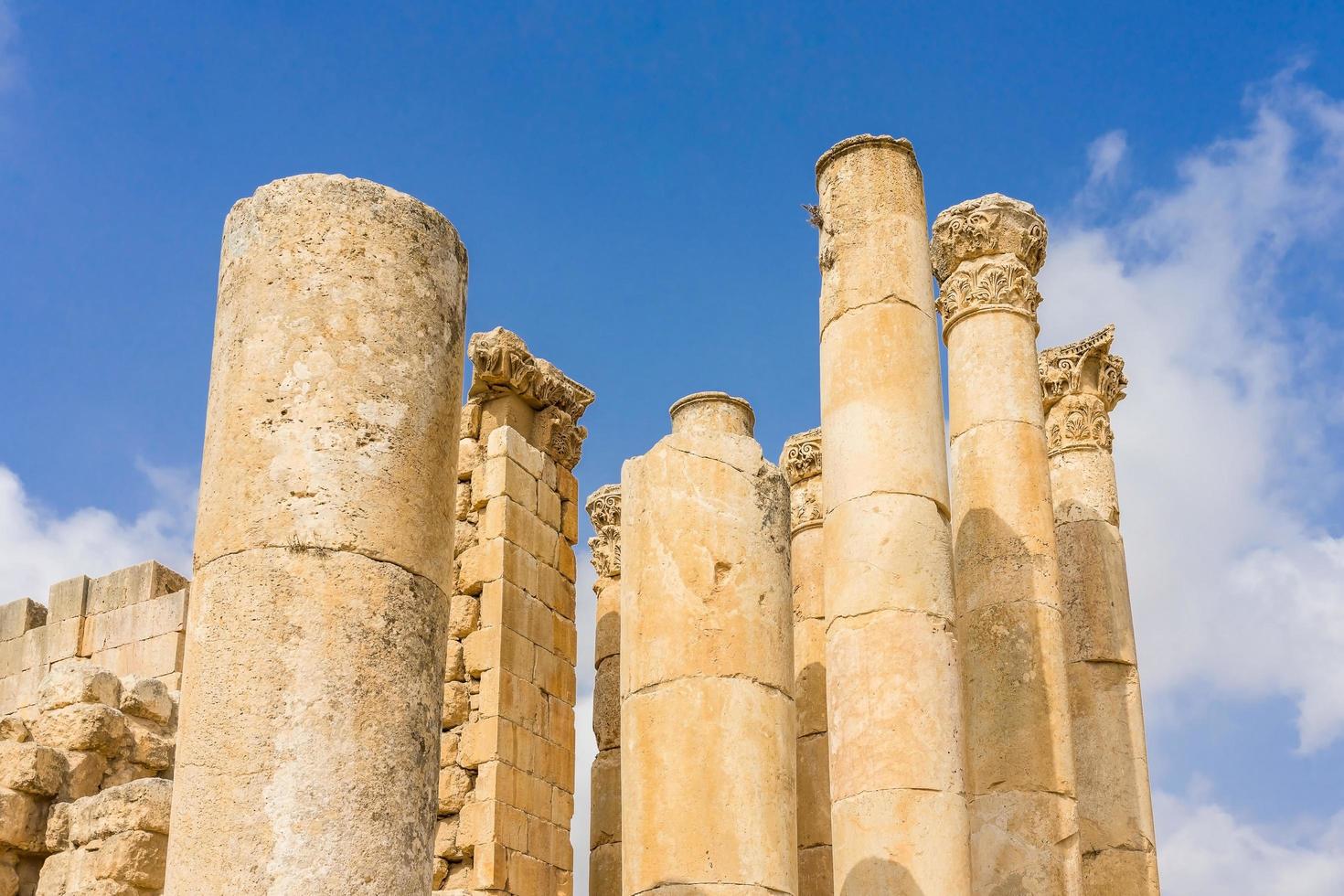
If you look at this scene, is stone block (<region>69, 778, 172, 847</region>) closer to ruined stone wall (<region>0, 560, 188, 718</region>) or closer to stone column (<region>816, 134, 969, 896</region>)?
ruined stone wall (<region>0, 560, 188, 718</region>)

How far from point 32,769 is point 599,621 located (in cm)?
866

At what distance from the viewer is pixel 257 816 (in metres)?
6.01

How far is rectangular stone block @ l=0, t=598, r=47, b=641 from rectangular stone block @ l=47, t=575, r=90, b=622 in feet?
0.81

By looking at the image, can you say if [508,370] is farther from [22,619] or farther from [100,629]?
[22,619]

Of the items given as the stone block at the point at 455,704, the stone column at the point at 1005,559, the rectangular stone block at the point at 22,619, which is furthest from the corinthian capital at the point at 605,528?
the rectangular stone block at the point at 22,619

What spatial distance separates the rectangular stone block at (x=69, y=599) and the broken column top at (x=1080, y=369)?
1117 centimetres

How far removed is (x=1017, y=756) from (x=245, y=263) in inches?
344

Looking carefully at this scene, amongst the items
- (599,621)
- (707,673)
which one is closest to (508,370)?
(599,621)

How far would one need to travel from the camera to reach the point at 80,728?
40.3 feet

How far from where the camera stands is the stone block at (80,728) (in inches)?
484

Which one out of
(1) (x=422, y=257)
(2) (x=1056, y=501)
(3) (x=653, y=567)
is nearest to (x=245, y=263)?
(1) (x=422, y=257)

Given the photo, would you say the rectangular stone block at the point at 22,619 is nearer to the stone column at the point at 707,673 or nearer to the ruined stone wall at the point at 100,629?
the ruined stone wall at the point at 100,629

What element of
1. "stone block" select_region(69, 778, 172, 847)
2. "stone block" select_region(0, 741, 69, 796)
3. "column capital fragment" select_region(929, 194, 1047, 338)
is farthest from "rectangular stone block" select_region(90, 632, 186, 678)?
"column capital fragment" select_region(929, 194, 1047, 338)

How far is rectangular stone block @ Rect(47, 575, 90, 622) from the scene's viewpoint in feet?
56.5
